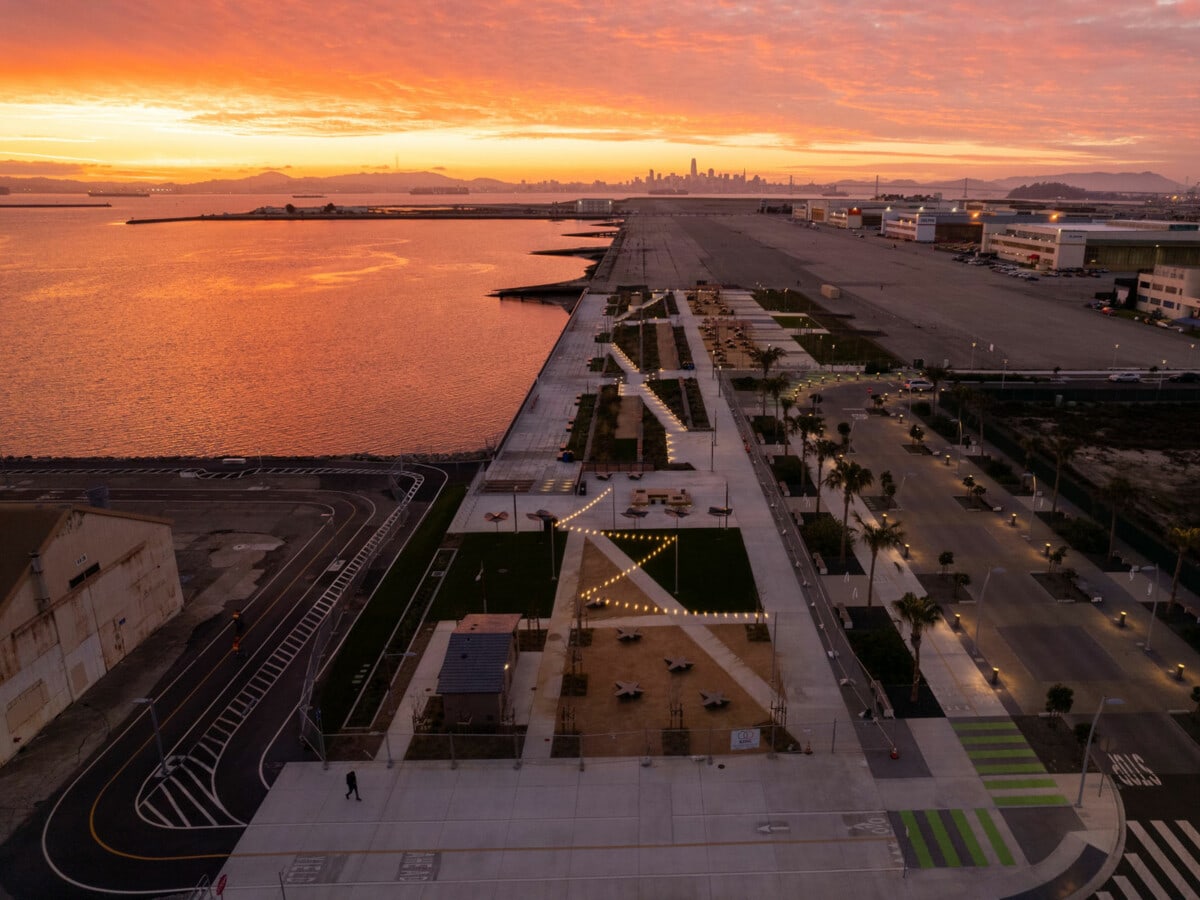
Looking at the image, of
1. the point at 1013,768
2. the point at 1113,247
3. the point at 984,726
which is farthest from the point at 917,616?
the point at 1113,247

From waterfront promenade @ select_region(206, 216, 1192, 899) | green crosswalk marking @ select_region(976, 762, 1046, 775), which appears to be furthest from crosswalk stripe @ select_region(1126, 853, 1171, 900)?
green crosswalk marking @ select_region(976, 762, 1046, 775)

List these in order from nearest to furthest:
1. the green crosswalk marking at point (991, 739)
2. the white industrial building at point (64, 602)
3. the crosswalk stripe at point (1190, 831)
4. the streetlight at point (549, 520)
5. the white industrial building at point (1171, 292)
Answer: the crosswalk stripe at point (1190, 831) < the white industrial building at point (64, 602) < the green crosswalk marking at point (991, 739) < the streetlight at point (549, 520) < the white industrial building at point (1171, 292)

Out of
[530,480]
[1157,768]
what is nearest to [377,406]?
Answer: [530,480]

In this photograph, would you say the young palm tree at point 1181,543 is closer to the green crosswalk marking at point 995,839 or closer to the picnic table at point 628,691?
the green crosswalk marking at point 995,839

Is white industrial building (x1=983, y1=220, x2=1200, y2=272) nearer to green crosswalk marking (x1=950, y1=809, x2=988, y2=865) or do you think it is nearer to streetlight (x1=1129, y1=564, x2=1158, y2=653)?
streetlight (x1=1129, y1=564, x2=1158, y2=653)

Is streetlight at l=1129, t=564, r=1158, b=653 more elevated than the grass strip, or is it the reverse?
streetlight at l=1129, t=564, r=1158, b=653

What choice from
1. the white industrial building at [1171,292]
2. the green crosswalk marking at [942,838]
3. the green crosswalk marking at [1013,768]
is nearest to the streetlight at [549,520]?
the green crosswalk marking at [942,838]
